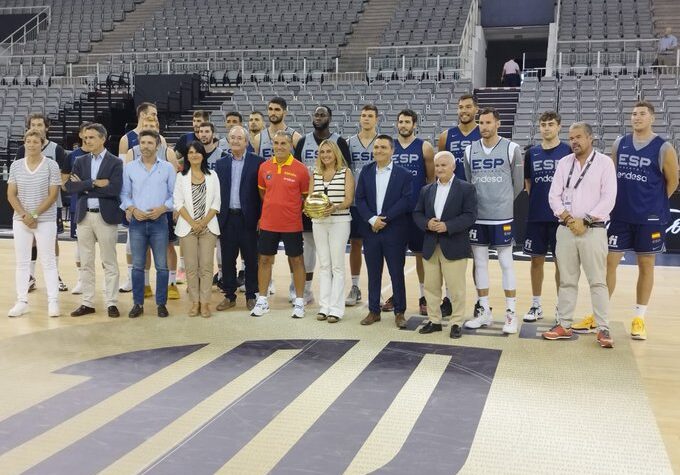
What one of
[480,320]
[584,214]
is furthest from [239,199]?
[584,214]

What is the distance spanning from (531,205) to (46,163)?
396cm

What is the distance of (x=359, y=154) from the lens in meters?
5.96

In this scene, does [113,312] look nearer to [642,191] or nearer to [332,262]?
[332,262]

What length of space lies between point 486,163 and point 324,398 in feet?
7.69

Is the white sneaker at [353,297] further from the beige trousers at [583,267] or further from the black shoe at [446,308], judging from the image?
the beige trousers at [583,267]

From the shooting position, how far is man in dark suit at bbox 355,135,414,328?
5430 millimetres

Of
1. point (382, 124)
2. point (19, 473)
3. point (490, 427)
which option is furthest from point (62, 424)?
point (382, 124)

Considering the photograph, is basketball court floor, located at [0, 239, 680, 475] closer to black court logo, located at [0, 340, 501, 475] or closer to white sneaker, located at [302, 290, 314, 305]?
black court logo, located at [0, 340, 501, 475]

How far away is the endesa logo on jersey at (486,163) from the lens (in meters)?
5.29

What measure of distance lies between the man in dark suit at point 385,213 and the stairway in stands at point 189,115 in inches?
407

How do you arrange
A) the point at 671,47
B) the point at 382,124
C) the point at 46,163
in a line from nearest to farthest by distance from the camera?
the point at 46,163
the point at 382,124
the point at 671,47

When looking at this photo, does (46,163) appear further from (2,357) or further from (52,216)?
(2,357)

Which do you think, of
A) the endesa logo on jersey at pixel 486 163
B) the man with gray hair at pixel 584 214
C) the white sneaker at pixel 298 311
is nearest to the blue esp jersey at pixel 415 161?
the endesa logo on jersey at pixel 486 163

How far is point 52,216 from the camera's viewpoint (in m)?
5.87
